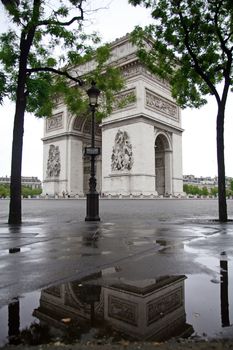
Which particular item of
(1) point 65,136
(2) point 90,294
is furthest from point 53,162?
(2) point 90,294

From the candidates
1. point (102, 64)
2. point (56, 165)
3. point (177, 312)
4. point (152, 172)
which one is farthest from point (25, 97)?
point (56, 165)

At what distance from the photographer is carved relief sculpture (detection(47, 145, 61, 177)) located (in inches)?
1937

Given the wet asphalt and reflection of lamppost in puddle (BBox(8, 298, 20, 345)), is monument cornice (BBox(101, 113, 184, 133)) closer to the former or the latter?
the wet asphalt

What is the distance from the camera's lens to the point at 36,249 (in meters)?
4.75

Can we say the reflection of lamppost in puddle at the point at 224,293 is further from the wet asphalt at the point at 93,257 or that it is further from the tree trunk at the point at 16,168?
the tree trunk at the point at 16,168

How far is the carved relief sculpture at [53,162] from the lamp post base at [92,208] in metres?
38.8

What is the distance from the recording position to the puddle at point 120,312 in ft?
5.74

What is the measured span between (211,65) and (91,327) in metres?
11.1

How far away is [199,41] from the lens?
10891 millimetres

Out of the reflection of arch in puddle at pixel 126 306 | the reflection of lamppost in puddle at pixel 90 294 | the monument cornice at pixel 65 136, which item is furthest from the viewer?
the monument cornice at pixel 65 136

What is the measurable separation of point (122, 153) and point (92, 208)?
28.6m

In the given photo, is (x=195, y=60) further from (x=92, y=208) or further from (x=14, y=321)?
(x=14, y=321)

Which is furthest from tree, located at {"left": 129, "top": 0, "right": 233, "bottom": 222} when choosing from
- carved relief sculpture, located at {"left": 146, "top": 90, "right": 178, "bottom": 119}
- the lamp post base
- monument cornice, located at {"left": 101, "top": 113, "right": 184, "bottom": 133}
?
carved relief sculpture, located at {"left": 146, "top": 90, "right": 178, "bottom": 119}

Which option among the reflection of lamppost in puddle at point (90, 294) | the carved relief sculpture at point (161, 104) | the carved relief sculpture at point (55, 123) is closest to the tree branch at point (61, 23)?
the reflection of lamppost in puddle at point (90, 294)
